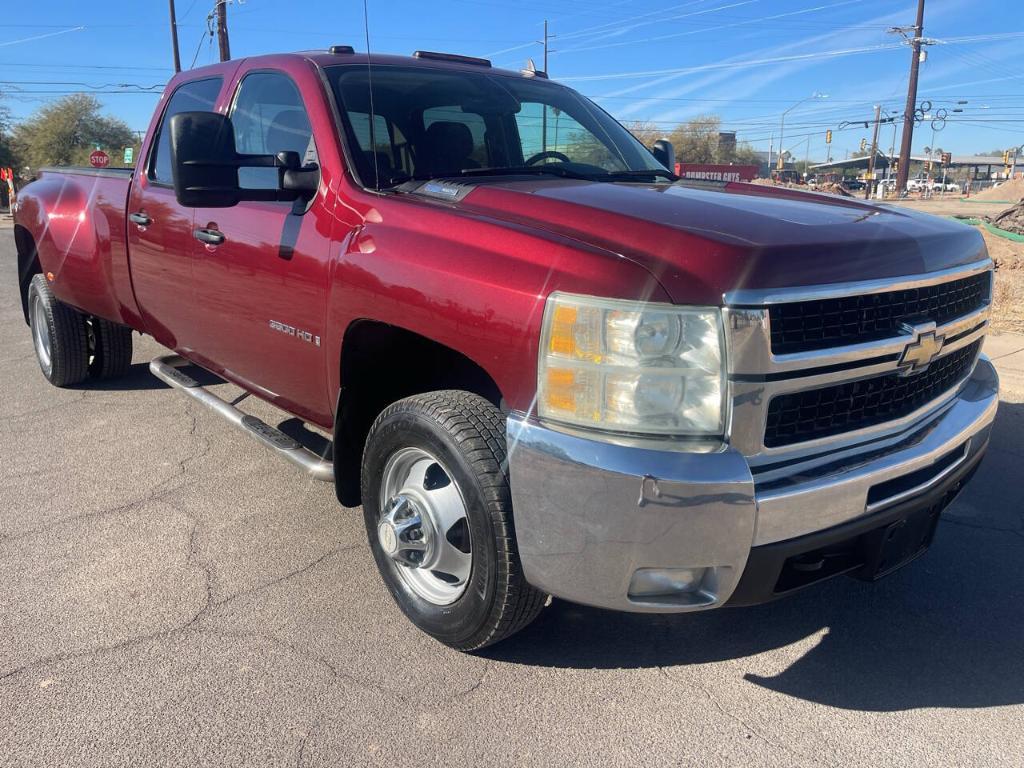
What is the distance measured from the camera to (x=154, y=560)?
3334 mm

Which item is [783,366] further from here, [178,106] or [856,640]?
[178,106]

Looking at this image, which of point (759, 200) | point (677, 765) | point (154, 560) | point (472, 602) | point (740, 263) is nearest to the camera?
point (740, 263)

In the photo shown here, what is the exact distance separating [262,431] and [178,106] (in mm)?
2039

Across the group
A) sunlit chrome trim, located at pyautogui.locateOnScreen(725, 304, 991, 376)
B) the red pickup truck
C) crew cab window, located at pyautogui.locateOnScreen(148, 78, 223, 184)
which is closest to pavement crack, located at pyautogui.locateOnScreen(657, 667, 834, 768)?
the red pickup truck

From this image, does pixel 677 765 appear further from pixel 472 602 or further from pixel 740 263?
pixel 740 263

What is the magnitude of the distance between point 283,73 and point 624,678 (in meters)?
2.73

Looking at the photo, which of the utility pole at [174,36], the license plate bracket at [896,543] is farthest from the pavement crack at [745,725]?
the utility pole at [174,36]

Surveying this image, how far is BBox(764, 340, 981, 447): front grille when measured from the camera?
217cm

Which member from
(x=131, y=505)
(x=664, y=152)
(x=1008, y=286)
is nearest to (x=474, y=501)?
(x=131, y=505)

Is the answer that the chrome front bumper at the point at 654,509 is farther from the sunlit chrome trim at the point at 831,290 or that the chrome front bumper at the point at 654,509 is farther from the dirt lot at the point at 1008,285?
the dirt lot at the point at 1008,285

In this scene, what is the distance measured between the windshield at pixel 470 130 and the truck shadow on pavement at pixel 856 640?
175 cm

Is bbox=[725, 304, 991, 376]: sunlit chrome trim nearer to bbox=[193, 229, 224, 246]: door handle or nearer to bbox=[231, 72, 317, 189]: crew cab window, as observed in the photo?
bbox=[231, 72, 317, 189]: crew cab window

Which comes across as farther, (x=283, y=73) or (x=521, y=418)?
(x=283, y=73)

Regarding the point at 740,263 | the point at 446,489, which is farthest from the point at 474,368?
the point at 740,263
